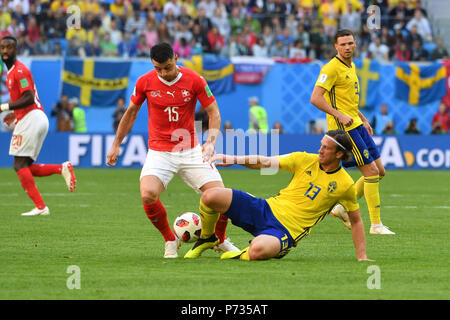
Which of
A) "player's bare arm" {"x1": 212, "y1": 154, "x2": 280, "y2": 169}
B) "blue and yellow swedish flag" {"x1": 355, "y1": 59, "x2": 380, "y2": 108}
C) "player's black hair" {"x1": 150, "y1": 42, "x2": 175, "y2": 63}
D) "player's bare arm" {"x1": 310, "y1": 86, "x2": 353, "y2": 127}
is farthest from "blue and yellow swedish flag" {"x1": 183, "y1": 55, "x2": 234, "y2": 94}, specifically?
"player's bare arm" {"x1": 212, "y1": 154, "x2": 280, "y2": 169}

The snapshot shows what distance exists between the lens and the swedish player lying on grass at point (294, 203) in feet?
26.4

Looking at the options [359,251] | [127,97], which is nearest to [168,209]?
[359,251]

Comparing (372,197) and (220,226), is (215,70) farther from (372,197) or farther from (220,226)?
(220,226)

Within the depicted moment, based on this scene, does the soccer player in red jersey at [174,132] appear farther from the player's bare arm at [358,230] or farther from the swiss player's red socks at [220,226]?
the player's bare arm at [358,230]

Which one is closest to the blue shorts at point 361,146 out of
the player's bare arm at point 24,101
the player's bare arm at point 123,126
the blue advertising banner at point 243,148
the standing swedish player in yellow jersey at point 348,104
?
the standing swedish player in yellow jersey at point 348,104

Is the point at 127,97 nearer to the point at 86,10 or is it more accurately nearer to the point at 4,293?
the point at 86,10

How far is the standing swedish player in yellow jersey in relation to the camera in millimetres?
10625

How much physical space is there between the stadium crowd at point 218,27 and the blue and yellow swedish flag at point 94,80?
1.58 feet

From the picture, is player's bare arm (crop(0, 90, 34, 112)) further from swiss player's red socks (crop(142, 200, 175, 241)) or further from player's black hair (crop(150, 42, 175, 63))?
player's black hair (crop(150, 42, 175, 63))

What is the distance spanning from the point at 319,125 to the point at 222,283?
21.1 meters

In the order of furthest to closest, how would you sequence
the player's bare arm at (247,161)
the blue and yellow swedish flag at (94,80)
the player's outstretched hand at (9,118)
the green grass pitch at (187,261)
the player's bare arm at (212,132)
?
the blue and yellow swedish flag at (94,80), the player's outstretched hand at (9,118), the player's bare arm at (212,132), the player's bare arm at (247,161), the green grass pitch at (187,261)

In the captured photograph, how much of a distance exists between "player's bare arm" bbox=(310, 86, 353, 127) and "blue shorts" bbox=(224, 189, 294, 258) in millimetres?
2458

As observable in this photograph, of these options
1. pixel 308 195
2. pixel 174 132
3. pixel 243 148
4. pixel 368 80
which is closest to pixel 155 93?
pixel 174 132

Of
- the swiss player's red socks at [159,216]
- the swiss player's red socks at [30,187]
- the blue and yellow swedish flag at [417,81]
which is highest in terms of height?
the swiss player's red socks at [159,216]
